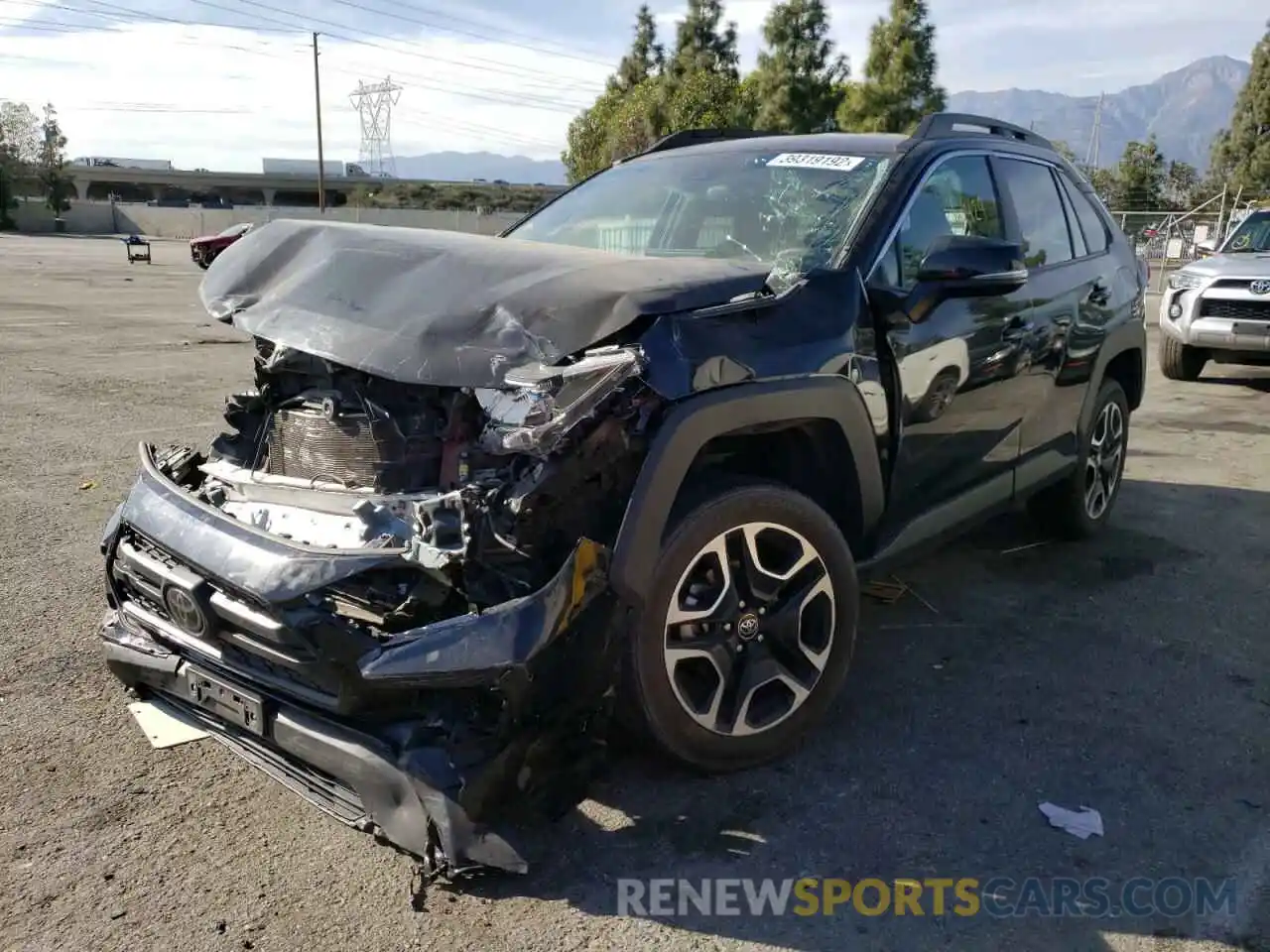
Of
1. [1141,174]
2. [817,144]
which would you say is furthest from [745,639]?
[1141,174]

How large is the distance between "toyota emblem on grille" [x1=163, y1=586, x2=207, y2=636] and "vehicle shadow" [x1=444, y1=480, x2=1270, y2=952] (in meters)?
0.95

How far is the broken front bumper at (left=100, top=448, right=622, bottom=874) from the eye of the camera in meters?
2.37

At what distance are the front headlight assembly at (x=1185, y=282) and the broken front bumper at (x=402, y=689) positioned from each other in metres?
9.87

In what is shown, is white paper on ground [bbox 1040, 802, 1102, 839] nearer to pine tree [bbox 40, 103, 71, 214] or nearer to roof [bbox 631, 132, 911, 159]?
roof [bbox 631, 132, 911, 159]

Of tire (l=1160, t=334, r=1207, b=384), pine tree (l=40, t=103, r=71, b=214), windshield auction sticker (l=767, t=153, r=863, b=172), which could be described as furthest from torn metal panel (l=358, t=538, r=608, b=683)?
pine tree (l=40, t=103, r=71, b=214)

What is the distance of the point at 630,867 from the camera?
8.70ft

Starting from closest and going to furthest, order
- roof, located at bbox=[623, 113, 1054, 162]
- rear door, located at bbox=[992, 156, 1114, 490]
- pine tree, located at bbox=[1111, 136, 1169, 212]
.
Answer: roof, located at bbox=[623, 113, 1054, 162] → rear door, located at bbox=[992, 156, 1114, 490] → pine tree, located at bbox=[1111, 136, 1169, 212]

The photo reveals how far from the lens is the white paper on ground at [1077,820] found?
9.37 feet

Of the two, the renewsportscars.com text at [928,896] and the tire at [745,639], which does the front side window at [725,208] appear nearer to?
the tire at [745,639]

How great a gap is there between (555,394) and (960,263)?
1.57 meters

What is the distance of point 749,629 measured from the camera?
9.86ft

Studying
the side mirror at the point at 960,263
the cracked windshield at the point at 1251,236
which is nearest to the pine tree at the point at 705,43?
the cracked windshield at the point at 1251,236

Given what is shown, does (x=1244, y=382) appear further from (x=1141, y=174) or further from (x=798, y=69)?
(x=1141, y=174)

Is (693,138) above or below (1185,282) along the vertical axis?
above
